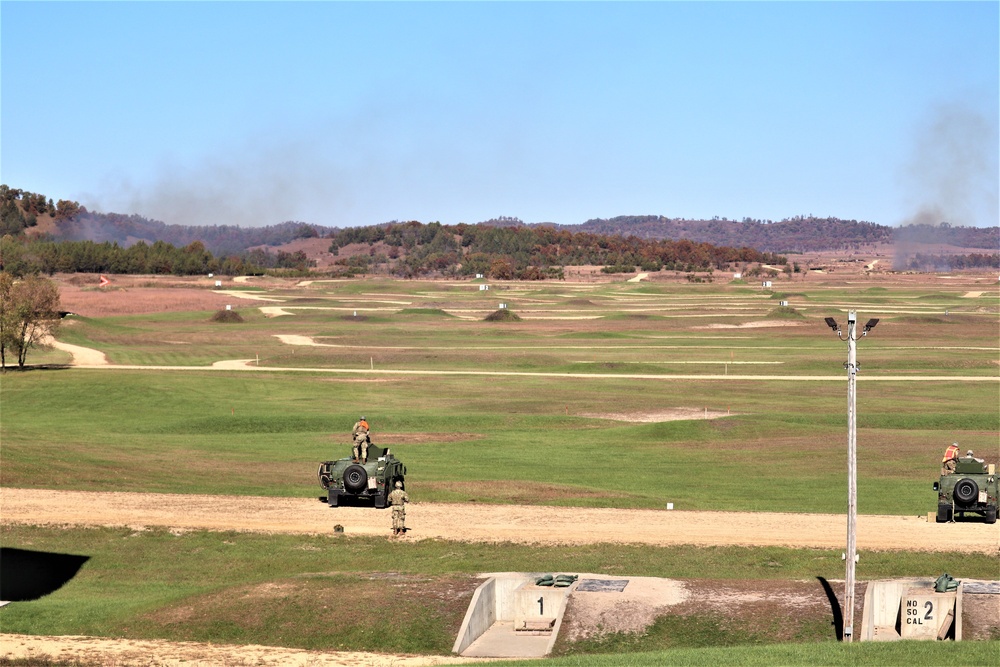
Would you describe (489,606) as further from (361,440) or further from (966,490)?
(966,490)

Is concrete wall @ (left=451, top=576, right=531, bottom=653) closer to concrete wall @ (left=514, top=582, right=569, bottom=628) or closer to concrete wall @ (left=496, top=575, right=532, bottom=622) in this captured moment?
concrete wall @ (left=496, top=575, right=532, bottom=622)

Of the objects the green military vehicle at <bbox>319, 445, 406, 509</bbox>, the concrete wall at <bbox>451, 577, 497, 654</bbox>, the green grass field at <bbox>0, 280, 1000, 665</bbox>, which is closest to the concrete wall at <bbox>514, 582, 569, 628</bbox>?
the concrete wall at <bbox>451, 577, 497, 654</bbox>

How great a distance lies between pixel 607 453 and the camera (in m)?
55.6

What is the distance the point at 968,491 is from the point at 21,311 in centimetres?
6857

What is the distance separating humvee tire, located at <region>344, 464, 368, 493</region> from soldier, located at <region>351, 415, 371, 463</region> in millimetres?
374

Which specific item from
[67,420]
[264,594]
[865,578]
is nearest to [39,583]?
[264,594]

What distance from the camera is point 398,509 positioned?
37375 millimetres

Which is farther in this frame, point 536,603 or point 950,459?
point 950,459

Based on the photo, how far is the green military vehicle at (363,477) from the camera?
135 feet

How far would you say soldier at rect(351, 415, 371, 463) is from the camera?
40.2 m

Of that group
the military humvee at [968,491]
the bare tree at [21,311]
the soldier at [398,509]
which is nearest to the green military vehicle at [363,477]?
the soldier at [398,509]

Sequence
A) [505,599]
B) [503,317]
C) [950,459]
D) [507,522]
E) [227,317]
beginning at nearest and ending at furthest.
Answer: [505,599]
[950,459]
[507,522]
[227,317]
[503,317]

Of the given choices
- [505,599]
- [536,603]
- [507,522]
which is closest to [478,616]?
[505,599]

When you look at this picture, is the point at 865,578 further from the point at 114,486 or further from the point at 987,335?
the point at 987,335
